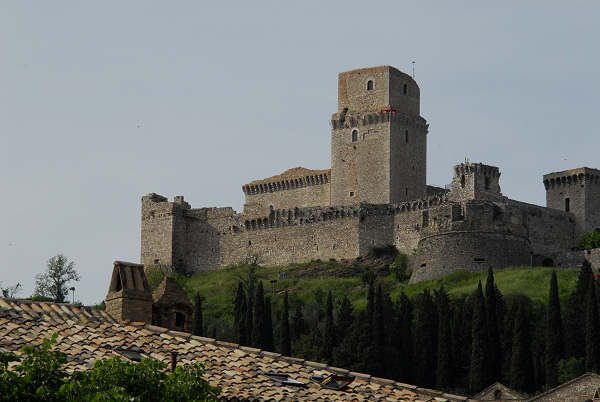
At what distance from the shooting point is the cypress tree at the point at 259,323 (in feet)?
274

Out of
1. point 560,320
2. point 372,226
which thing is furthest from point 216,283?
point 560,320

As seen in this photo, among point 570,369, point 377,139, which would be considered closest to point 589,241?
point 377,139

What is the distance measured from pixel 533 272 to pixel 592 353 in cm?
1957

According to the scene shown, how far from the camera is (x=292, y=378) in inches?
1267

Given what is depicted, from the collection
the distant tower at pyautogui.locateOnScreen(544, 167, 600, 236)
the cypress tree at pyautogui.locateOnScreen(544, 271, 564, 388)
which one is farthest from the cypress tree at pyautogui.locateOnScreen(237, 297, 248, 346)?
the distant tower at pyautogui.locateOnScreen(544, 167, 600, 236)

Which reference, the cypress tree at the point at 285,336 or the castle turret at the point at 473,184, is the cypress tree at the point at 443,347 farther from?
the castle turret at the point at 473,184

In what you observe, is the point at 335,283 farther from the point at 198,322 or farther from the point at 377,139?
the point at 198,322

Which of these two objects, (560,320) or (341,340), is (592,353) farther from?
(341,340)

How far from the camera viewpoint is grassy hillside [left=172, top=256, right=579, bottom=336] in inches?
3497

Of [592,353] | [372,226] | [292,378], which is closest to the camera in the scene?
[292,378]

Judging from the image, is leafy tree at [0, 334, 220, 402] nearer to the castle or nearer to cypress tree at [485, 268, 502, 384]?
cypress tree at [485, 268, 502, 384]

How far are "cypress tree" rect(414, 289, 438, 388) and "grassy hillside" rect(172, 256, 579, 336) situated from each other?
6469 millimetres

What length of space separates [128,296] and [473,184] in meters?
69.3

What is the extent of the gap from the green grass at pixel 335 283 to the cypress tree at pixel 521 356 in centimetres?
929
